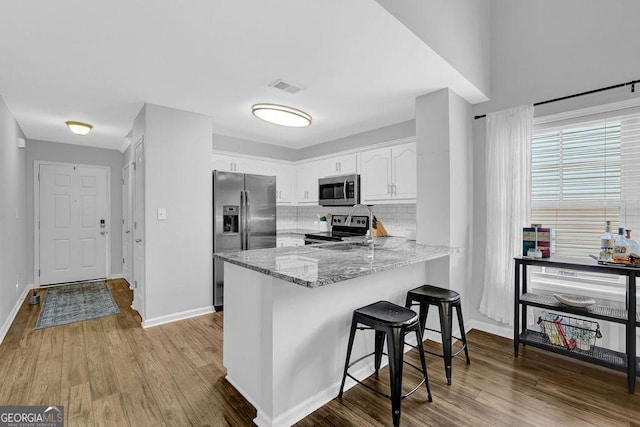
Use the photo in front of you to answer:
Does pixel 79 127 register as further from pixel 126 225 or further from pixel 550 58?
pixel 550 58

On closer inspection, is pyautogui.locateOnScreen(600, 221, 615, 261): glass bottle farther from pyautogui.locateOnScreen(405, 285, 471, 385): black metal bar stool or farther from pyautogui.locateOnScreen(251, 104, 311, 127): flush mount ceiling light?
pyautogui.locateOnScreen(251, 104, 311, 127): flush mount ceiling light

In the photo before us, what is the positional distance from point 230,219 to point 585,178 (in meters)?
3.77

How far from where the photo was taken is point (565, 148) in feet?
9.06

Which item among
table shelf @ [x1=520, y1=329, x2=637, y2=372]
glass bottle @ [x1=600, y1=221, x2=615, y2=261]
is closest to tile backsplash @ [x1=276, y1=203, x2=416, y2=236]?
table shelf @ [x1=520, y1=329, x2=637, y2=372]

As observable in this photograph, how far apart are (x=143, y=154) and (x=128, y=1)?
196 centimetres

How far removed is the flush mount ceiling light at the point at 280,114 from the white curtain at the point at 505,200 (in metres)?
1.96

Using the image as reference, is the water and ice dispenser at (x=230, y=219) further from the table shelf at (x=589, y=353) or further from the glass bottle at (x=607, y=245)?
the glass bottle at (x=607, y=245)

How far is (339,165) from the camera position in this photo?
472 centimetres

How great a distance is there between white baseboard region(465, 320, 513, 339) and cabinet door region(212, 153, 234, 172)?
3767 millimetres

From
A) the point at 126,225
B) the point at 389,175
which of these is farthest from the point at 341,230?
the point at 126,225

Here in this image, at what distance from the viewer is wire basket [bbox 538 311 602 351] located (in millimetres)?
2402

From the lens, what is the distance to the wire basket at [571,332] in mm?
2402

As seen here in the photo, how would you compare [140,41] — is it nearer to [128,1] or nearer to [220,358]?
[128,1]

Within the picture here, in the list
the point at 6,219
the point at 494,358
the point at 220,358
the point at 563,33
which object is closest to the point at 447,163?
the point at 563,33
